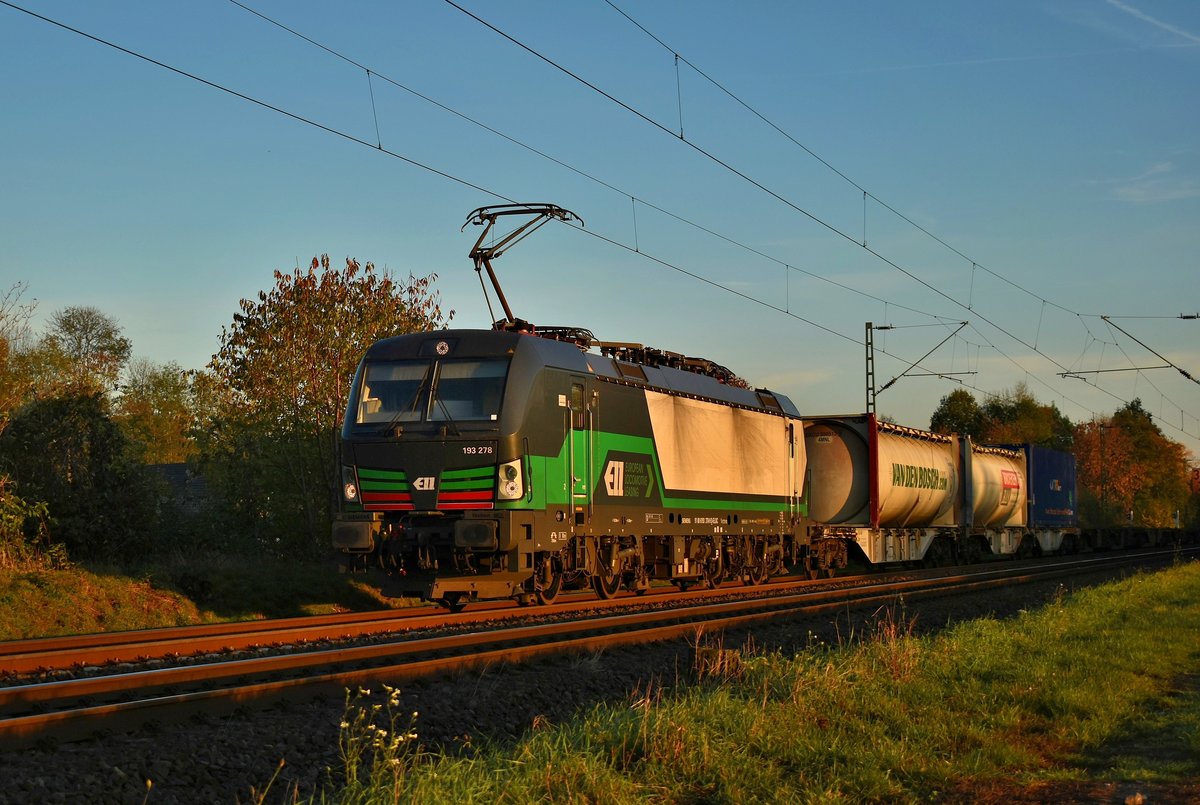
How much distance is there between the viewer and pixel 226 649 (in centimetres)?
1239

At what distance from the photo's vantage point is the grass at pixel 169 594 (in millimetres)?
16078

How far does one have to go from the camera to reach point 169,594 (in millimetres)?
17984

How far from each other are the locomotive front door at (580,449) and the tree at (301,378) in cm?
778

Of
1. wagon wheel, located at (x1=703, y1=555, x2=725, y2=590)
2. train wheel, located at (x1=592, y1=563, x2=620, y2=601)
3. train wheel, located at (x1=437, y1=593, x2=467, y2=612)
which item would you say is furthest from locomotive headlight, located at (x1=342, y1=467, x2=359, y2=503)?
wagon wheel, located at (x1=703, y1=555, x2=725, y2=590)

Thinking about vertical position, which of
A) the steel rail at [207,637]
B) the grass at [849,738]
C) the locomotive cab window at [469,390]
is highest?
the locomotive cab window at [469,390]

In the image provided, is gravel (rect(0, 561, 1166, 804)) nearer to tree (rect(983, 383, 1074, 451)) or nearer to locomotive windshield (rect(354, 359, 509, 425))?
locomotive windshield (rect(354, 359, 509, 425))

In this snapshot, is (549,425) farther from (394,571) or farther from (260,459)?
(260,459)

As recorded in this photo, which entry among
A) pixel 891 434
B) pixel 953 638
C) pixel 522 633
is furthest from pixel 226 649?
pixel 891 434

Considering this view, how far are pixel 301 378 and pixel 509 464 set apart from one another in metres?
10.0

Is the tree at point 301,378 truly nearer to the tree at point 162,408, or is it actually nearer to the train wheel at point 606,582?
the train wheel at point 606,582

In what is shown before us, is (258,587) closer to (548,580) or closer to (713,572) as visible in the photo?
(548,580)

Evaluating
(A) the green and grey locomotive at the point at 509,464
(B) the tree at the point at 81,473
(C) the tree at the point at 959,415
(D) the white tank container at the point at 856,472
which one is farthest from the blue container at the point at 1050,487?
(C) the tree at the point at 959,415

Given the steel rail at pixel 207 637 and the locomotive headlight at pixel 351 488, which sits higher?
the locomotive headlight at pixel 351 488

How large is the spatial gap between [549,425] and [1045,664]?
736cm
